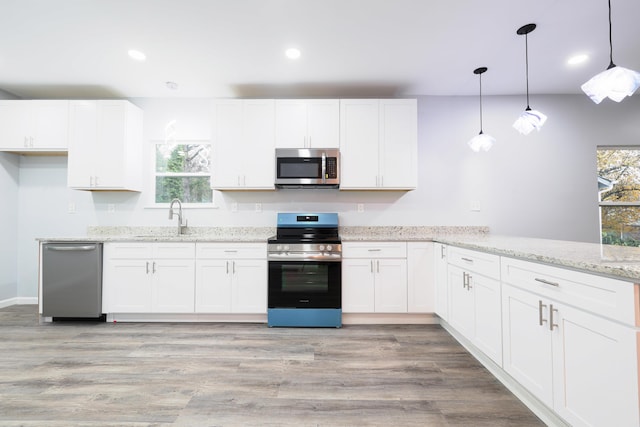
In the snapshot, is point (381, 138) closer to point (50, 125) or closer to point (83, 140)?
point (83, 140)

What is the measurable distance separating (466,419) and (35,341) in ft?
11.6

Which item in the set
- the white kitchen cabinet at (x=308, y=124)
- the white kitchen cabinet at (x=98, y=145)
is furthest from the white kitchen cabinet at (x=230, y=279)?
the white kitchen cabinet at (x=98, y=145)

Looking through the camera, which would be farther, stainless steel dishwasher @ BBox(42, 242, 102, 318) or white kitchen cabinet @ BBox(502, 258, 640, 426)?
stainless steel dishwasher @ BBox(42, 242, 102, 318)

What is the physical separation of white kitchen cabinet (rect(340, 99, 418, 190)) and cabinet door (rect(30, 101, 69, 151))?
319cm

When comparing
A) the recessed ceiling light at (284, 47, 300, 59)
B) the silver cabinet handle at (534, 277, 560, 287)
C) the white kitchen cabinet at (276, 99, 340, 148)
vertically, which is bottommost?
the silver cabinet handle at (534, 277, 560, 287)

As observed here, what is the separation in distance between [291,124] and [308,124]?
0.19 m

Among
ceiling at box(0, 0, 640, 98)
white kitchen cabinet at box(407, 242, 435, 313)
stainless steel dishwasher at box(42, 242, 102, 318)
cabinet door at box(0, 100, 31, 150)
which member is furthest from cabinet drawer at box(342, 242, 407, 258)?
cabinet door at box(0, 100, 31, 150)

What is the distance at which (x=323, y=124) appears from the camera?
10.9 feet

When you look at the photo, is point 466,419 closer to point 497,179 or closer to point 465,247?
point 465,247

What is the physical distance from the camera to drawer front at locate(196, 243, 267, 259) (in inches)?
122

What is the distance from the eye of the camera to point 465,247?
95.3 inches

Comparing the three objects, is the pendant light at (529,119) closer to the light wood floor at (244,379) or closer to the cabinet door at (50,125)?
the light wood floor at (244,379)

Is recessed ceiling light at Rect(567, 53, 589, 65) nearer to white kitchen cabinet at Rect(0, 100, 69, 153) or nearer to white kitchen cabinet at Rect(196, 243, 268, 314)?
white kitchen cabinet at Rect(196, 243, 268, 314)

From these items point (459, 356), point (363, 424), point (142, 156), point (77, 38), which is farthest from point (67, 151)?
point (459, 356)
